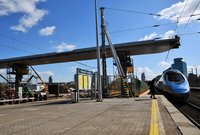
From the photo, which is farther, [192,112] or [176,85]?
[176,85]

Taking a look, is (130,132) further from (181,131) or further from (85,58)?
(85,58)

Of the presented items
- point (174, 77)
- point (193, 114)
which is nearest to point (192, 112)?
point (193, 114)

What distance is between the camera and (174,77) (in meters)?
28.5

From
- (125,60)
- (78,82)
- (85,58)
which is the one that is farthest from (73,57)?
(78,82)

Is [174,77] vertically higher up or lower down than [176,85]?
higher up

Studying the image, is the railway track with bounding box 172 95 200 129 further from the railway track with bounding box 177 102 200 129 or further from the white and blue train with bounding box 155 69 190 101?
the white and blue train with bounding box 155 69 190 101

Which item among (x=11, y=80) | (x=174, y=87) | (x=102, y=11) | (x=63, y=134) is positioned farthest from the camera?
(x=11, y=80)

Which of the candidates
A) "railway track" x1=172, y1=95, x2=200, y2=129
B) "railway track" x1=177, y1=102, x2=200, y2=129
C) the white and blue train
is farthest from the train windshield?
"railway track" x1=177, y1=102, x2=200, y2=129

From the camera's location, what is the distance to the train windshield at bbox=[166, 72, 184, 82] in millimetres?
28133

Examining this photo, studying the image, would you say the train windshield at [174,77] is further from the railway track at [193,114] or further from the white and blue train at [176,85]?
the railway track at [193,114]

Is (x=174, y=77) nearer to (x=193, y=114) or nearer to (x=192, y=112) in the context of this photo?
(x=192, y=112)

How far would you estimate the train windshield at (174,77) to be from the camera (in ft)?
92.3

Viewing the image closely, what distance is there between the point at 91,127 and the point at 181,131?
9.27ft

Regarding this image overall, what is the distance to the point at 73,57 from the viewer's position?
6394cm
